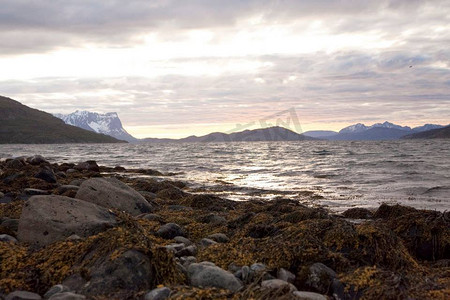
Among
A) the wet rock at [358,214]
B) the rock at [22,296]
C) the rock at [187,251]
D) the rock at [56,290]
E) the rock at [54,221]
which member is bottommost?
the wet rock at [358,214]

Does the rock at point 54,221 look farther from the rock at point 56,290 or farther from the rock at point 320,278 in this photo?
the rock at point 320,278

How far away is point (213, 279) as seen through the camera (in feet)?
14.4

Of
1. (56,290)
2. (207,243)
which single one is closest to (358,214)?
(207,243)

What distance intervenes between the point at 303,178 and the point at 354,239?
17829 millimetres

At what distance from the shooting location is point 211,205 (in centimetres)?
1285

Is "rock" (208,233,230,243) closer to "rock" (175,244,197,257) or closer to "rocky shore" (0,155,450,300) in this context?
"rocky shore" (0,155,450,300)

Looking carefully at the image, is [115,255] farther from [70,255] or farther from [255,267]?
[255,267]

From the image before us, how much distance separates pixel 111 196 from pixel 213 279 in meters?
5.99

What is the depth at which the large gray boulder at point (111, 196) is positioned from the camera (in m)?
9.46

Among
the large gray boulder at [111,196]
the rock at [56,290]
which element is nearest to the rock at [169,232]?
the large gray boulder at [111,196]

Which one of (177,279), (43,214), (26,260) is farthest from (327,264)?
(43,214)

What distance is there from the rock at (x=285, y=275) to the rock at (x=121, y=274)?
5.31ft

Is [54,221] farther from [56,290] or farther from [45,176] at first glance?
[45,176]

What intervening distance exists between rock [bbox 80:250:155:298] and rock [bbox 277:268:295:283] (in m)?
1.62
